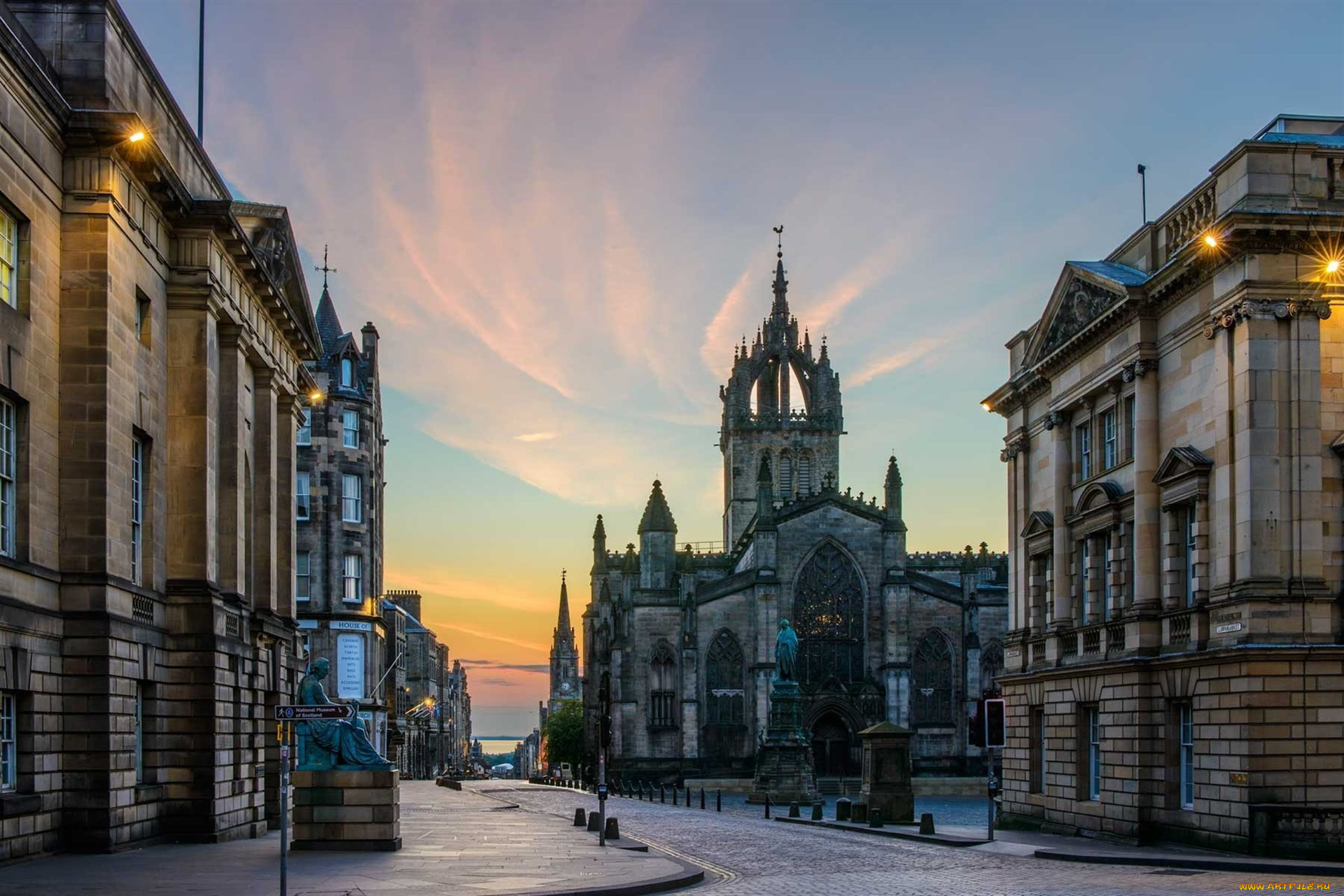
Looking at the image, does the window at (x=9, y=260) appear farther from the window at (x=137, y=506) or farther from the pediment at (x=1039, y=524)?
the pediment at (x=1039, y=524)

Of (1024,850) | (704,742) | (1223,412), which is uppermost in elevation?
(1223,412)

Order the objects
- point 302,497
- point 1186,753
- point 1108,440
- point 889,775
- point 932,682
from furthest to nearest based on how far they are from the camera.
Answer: point 932,682 < point 302,497 < point 889,775 < point 1108,440 < point 1186,753

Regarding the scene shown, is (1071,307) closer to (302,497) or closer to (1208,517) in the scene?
(1208,517)

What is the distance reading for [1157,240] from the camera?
33.6 meters

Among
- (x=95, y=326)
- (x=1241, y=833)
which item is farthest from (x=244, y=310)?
(x=1241, y=833)

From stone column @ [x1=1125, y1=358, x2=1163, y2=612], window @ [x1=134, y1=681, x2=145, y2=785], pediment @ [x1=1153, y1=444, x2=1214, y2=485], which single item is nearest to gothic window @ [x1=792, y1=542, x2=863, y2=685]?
stone column @ [x1=1125, y1=358, x2=1163, y2=612]

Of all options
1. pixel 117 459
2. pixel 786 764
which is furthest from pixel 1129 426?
pixel 786 764

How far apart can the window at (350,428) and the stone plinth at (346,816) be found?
4091cm

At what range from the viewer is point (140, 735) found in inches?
1100

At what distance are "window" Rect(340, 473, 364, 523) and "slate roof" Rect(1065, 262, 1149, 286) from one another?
120 ft

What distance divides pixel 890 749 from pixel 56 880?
26.1 metres

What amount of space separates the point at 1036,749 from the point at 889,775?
403cm

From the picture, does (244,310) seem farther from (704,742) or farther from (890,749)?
(704,742)

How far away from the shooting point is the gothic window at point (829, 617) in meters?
89.4
